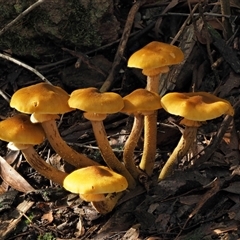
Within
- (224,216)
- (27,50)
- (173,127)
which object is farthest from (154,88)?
(27,50)

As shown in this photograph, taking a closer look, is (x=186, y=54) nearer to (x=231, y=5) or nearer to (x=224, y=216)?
(x=231, y=5)

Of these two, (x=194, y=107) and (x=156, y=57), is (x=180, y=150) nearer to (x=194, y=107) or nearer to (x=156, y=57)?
(x=194, y=107)

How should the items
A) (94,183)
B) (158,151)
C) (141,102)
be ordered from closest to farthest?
(94,183)
(141,102)
(158,151)

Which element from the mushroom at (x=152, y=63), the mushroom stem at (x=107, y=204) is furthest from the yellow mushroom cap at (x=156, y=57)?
the mushroom stem at (x=107, y=204)

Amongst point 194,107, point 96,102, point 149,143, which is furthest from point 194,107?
point 149,143

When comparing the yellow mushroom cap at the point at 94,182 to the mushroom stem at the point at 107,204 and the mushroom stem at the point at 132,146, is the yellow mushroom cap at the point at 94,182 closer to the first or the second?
the mushroom stem at the point at 107,204
